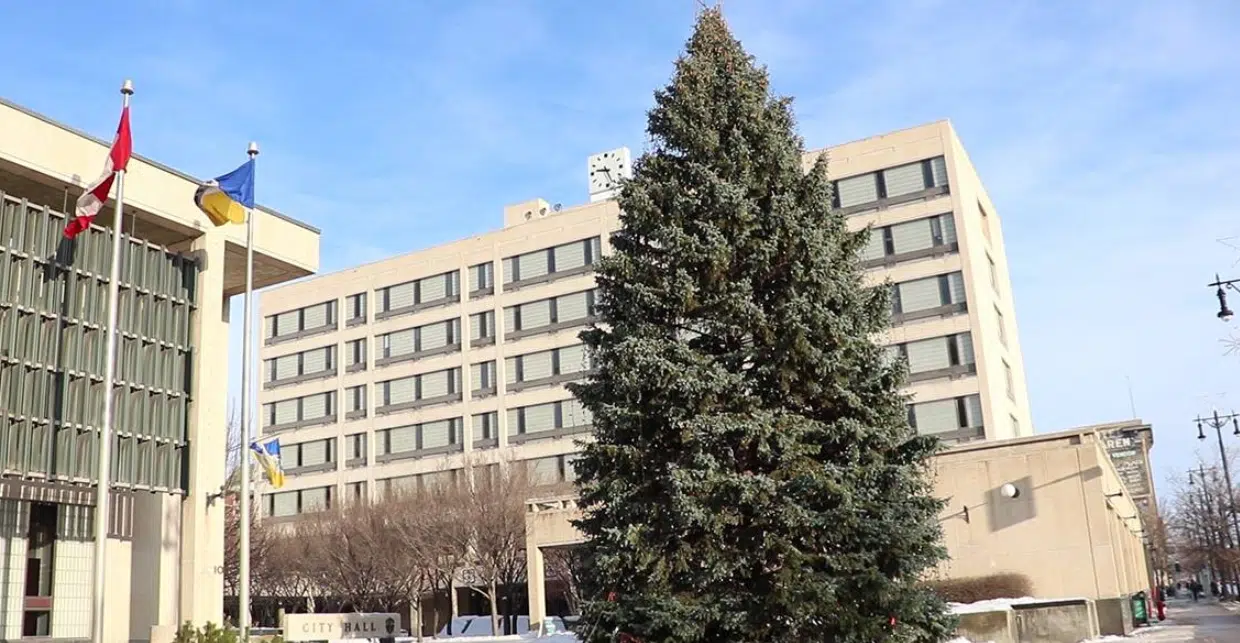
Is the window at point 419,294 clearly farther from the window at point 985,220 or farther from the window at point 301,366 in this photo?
the window at point 985,220

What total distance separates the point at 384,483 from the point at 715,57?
56261mm

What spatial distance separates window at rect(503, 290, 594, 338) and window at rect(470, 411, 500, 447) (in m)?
5.38

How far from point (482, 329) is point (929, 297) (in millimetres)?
28476

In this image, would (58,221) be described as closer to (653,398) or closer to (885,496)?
(653,398)

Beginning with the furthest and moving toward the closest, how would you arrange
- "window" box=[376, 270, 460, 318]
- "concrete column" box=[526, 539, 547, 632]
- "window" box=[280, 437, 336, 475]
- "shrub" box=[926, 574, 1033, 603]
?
"window" box=[280, 437, 336, 475], "window" box=[376, 270, 460, 318], "concrete column" box=[526, 539, 547, 632], "shrub" box=[926, 574, 1033, 603]

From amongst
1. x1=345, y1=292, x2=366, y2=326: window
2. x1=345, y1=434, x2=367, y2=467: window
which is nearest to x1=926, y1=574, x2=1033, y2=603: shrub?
x1=345, y1=434, x2=367, y2=467: window

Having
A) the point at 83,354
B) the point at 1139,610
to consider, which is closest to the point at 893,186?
the point at 1139,610

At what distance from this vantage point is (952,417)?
2055 inches

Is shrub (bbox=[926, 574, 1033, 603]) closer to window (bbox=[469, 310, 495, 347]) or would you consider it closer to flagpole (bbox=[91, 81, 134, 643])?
flagpole (bbox=[91, 81, 134, 643])

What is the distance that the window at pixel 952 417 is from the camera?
5156cm

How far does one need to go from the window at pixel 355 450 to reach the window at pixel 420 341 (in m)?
5.19

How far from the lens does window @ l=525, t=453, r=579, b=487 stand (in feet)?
201

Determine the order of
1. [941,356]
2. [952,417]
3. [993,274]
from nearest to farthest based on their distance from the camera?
[952,417], [941,356], [993,274]

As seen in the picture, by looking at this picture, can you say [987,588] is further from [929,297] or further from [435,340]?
[435,340]
